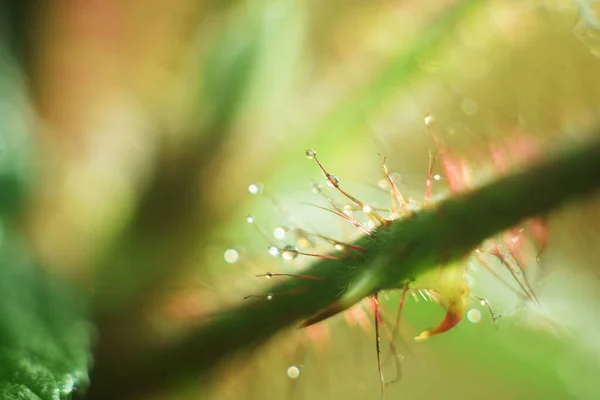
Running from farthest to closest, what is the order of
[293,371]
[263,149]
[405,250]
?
[263,149] < [293,371] < [405,250]

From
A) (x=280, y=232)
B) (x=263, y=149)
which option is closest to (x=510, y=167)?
(x=280, y=232)

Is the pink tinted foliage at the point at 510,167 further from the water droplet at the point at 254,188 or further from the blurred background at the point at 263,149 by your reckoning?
the water droplet at the point at 254,188

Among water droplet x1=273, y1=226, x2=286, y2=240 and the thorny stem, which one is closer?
the thorny stem

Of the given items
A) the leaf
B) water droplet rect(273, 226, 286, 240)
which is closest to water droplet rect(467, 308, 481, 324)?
water droplet rect(273, 226, 286, 240)

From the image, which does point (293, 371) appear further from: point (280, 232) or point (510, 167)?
point (510, 167)

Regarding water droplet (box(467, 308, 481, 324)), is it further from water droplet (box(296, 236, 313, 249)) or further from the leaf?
the leaf

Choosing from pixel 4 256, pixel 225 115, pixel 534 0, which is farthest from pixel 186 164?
pixel 534 0

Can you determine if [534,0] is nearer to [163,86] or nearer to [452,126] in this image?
[452,126]
